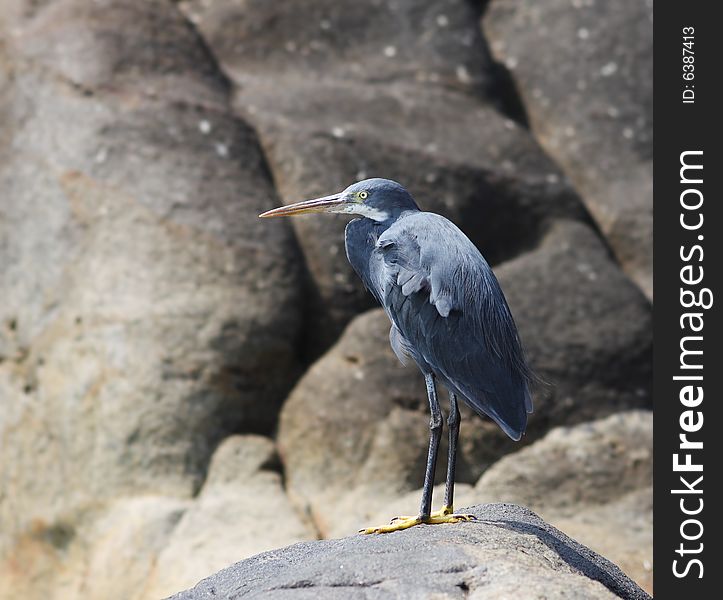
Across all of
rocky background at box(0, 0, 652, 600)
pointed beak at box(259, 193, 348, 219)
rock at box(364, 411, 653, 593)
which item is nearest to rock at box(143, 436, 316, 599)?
rocky background at box(0, 0, 652, 600)

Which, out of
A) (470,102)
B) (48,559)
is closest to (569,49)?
(470,102)

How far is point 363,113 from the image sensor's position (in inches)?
399

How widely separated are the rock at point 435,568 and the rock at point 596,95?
582 cm

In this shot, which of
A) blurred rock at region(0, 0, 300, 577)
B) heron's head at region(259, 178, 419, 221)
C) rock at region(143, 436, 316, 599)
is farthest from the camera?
blurred rock at region(0, 0, 300, 577)

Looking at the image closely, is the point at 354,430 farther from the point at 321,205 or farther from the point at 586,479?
the point at 321,205

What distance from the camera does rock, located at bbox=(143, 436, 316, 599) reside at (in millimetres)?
7719

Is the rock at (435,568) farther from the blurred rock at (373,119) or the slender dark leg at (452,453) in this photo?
the blurred rock at (373,119)

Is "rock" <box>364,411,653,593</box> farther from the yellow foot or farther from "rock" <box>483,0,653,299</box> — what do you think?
the yellow foot

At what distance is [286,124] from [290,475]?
10.2 ft

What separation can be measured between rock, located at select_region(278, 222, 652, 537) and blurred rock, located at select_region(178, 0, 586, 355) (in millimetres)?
671

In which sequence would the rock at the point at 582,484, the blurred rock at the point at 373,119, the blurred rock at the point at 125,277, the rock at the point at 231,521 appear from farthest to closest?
the blurred rock at the point at 373,119
the blurred rock at the point at 125,277
the rock at the point at 582,484
the rock at the point at 231,521

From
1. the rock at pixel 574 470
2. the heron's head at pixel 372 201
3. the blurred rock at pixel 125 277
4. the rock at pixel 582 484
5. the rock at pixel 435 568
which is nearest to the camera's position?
the rock at pixel 435 568

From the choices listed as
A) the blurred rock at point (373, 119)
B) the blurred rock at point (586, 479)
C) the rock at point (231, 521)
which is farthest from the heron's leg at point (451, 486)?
the blurred rock at point (373, 119)

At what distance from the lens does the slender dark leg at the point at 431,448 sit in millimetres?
4926
